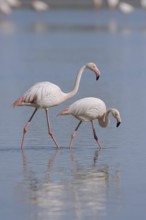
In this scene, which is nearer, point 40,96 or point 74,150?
point 74,150

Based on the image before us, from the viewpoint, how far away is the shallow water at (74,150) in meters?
7.18

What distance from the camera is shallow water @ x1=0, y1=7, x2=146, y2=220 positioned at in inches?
283

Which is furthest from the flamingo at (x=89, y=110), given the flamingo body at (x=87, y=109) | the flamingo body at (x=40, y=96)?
the flamingo body at (x=40, y=96)

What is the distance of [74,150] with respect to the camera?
383 inches

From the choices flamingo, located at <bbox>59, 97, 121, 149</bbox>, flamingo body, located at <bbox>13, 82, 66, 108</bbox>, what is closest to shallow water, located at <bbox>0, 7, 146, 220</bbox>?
flamingo, located at <bbox>59, 97, 121, 149</bbox>

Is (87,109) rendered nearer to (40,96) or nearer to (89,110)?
(89,110)

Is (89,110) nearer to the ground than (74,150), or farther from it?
farther from it

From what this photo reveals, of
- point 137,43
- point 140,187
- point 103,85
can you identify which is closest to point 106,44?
point 137,43

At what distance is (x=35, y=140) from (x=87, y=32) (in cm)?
1863

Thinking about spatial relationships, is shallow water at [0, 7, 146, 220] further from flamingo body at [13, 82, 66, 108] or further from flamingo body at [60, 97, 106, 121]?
flamingo body at [13, 82, 66, 108]

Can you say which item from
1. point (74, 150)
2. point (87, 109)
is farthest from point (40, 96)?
point (74, 150)

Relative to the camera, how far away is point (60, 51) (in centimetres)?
2223

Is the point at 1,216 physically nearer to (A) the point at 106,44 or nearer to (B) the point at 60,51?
(B) the point at 60,51

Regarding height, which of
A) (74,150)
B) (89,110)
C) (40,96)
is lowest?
(74,150)
